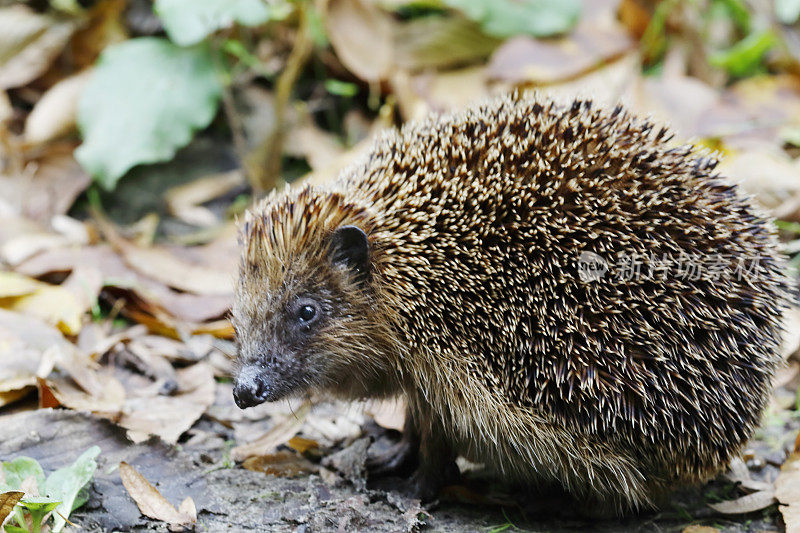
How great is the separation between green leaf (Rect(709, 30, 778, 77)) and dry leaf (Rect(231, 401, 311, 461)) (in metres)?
6.37

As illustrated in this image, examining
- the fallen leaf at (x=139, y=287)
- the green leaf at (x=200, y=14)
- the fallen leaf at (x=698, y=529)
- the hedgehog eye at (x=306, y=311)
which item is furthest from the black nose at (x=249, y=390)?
the green leaf at (x=200, y=14)

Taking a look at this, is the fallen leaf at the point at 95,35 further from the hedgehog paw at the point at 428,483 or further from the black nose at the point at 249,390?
the hedgehog paw at the point at 428,483

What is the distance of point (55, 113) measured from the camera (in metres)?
7.67

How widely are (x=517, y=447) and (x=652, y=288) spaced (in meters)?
1.19

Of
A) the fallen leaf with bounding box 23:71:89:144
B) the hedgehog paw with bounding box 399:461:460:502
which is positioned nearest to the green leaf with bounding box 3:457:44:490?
the hedgehog paw with bounding box 399:461:460:502

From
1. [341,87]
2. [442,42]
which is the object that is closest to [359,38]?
[341,87]

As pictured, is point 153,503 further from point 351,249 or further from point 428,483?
point 351,249

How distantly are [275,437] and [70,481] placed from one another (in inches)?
58.8

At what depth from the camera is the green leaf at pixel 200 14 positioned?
6520mm

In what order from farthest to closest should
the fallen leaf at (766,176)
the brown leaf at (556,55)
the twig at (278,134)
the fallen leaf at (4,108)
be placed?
1. the brown leaf at (556,55)
2. the fallen leaf at (4,108)
3. the twig at (278,134)
4. the fallen leaf at (766,176)

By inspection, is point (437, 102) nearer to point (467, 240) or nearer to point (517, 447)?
point (467, 240)

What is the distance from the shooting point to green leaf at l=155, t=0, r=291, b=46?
6520 millimetres

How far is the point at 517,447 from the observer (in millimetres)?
4559

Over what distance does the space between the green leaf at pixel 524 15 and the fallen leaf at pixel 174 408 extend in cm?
468
